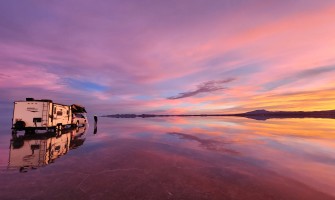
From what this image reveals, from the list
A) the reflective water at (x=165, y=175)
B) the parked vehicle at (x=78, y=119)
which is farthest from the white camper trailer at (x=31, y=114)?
the reflective water at (x=165, y=175)

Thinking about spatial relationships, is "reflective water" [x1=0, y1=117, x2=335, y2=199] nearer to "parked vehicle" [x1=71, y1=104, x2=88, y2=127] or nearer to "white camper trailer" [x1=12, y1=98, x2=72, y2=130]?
"white camper trailer" [x1=12, y1=98, x2=72, y2=130]

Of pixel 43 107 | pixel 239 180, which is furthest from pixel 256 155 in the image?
pixel 43 107

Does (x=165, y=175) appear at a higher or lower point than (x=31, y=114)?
lower

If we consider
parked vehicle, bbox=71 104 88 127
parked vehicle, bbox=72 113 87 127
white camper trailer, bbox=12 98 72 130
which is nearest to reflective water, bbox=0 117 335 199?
white camper trailer, bbox=12 98 72 130

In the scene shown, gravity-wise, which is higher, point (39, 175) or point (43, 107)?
point (43, 107)

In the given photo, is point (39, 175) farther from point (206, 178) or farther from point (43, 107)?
point (43, 107)

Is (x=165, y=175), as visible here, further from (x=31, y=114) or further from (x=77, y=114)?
(x=77, y=114)

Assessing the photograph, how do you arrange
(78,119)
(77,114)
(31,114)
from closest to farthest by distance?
(31,114), (78,119), (77,114)

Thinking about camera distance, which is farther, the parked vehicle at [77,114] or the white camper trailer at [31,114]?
the parked vehicle at [77,114]

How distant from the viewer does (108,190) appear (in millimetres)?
7176

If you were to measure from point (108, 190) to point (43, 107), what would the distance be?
2010 cm

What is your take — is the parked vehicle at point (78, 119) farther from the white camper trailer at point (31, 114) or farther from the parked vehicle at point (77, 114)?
the white camper trailer at point (31, 114)

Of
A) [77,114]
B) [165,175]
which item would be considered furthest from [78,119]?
[165,175]

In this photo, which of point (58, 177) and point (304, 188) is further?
point (58, 177)
